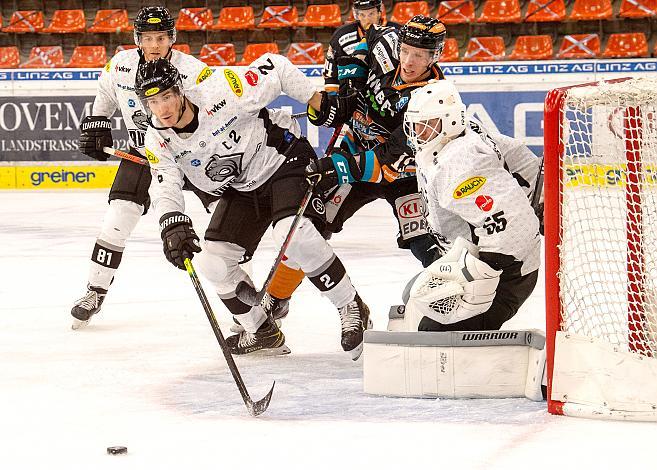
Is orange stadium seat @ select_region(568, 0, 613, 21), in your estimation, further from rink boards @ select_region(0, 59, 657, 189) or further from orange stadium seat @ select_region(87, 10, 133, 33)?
orange stadium seat @ select_region(87, 10, 133, 33)

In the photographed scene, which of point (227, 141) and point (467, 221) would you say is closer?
point (467, 221)

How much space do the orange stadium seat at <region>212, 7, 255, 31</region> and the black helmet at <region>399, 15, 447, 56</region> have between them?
7.60 m

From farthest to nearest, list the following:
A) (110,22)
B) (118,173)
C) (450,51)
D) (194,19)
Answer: (110,22)
(194,19)
(450,51)
(118,173)

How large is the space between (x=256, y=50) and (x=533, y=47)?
107 inches

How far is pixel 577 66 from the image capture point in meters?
8.84

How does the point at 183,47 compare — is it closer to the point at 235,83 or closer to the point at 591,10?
the point at 591,10

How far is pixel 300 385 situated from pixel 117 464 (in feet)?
3.04

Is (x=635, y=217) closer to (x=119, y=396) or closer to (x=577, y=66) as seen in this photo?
(x=119, y=396)

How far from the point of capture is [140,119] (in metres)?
4.20

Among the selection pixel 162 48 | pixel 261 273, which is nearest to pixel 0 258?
pixel 261 273

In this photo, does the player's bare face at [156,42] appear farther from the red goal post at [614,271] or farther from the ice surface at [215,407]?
the red goal post at [614,271]

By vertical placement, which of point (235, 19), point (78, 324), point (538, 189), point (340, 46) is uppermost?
point (340, 46)

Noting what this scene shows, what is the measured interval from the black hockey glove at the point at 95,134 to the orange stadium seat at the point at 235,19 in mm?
6869

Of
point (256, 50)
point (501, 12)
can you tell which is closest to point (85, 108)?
point (256, 50)
